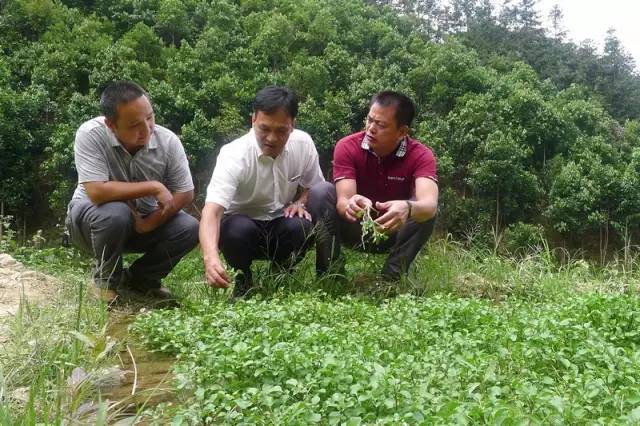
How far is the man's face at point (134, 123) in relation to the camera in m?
3.42

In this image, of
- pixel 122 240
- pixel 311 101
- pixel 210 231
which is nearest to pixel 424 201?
pixel 210 231

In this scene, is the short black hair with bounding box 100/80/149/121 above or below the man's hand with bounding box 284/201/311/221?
above

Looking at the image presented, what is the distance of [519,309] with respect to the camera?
329 centimetres

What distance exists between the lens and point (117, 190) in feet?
11.7

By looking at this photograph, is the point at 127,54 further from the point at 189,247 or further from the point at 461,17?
the point at 461,17

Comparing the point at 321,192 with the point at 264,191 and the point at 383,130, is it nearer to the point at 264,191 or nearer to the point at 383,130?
the point at 264,191

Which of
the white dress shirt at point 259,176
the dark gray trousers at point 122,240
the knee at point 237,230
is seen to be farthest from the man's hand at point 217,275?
the dark gray trousers at point 122,240

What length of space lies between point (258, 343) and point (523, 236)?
1640cm

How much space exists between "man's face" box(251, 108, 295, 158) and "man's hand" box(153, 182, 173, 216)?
0.60m

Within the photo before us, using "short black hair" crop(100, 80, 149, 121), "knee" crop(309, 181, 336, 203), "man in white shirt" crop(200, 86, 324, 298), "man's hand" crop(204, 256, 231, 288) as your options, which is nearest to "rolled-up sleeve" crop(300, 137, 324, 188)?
"man in white shirt" crop(200, 86, 324, 298)

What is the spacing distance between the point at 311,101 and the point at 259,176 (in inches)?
551

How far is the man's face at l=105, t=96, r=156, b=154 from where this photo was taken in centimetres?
342

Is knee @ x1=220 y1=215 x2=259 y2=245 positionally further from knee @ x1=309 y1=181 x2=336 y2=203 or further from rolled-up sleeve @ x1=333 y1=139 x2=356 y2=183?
rolled-up sleeve @ x1=333 y1=139 x2=356 y2=183

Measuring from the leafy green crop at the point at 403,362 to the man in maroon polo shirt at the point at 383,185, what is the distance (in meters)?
0.74
